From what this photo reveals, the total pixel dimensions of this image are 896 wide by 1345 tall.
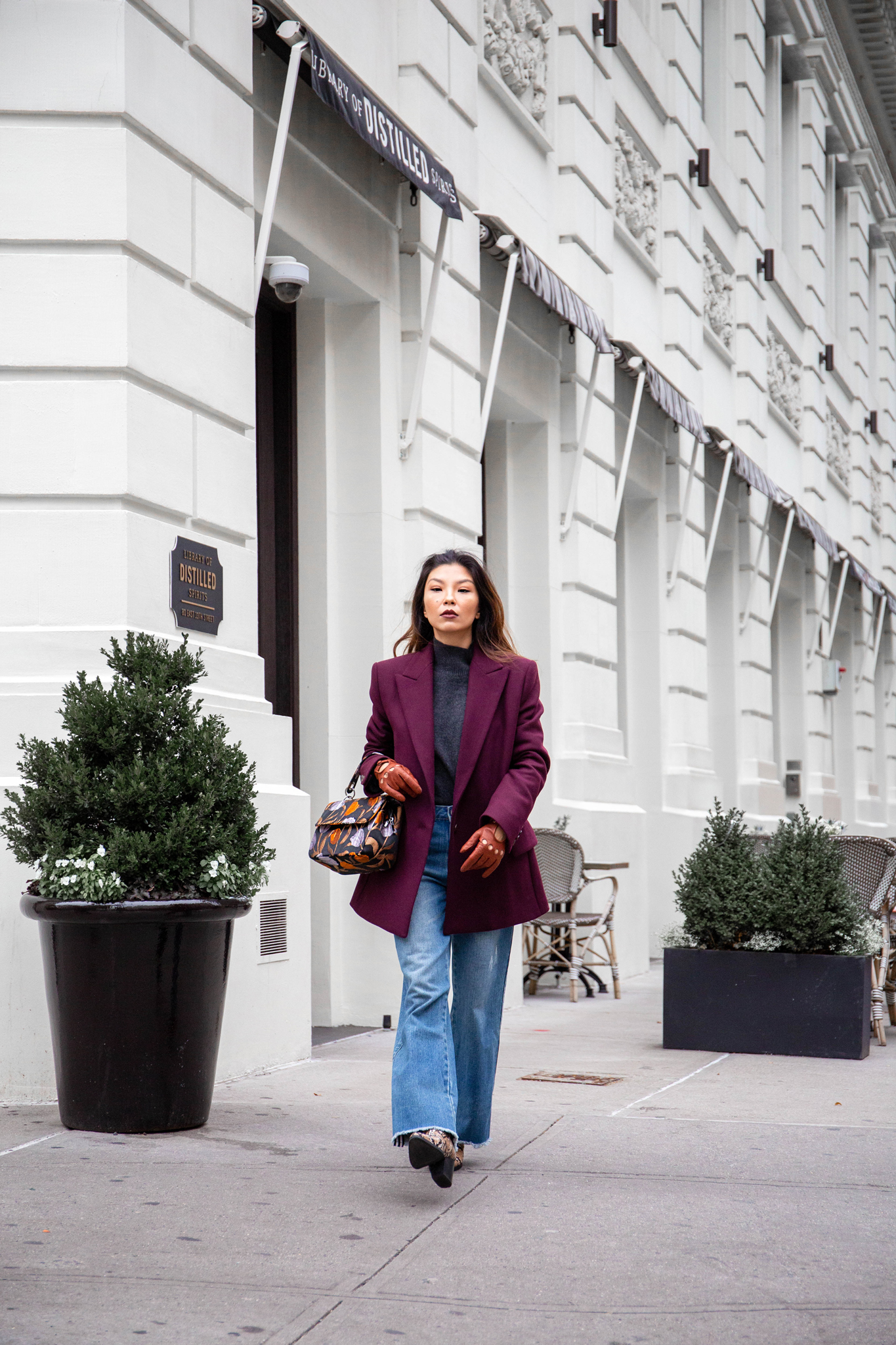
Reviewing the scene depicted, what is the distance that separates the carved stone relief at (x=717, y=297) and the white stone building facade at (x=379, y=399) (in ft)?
0.17

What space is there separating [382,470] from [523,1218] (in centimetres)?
544

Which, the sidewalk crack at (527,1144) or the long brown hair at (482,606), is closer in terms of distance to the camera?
the long brown hair at (482,606)

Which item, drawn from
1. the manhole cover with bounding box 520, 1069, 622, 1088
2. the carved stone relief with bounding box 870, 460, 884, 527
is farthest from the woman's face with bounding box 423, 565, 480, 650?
the carved stone relief with bounding box 870, 460, 884, 527

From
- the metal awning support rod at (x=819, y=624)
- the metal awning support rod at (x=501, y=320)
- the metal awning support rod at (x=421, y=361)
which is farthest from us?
the metal awning support rod at (x=819, y=624)

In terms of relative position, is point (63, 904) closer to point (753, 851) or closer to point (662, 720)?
point (753, 851)

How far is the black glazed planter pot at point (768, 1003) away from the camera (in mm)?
7477

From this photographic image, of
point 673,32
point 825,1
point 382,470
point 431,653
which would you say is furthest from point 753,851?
point 825,1

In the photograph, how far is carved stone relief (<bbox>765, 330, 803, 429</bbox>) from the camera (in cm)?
1961

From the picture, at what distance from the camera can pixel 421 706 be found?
4.62 metres

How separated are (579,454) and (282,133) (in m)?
5.10

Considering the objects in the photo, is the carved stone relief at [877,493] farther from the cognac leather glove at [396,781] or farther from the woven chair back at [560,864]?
the cognac leather glove at [396,781]

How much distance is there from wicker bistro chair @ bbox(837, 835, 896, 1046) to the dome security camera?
4.16 m

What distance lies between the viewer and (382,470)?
8859 mm

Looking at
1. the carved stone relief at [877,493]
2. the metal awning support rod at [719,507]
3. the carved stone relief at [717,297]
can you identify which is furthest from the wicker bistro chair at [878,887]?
the carved stone relief at [877,493]
